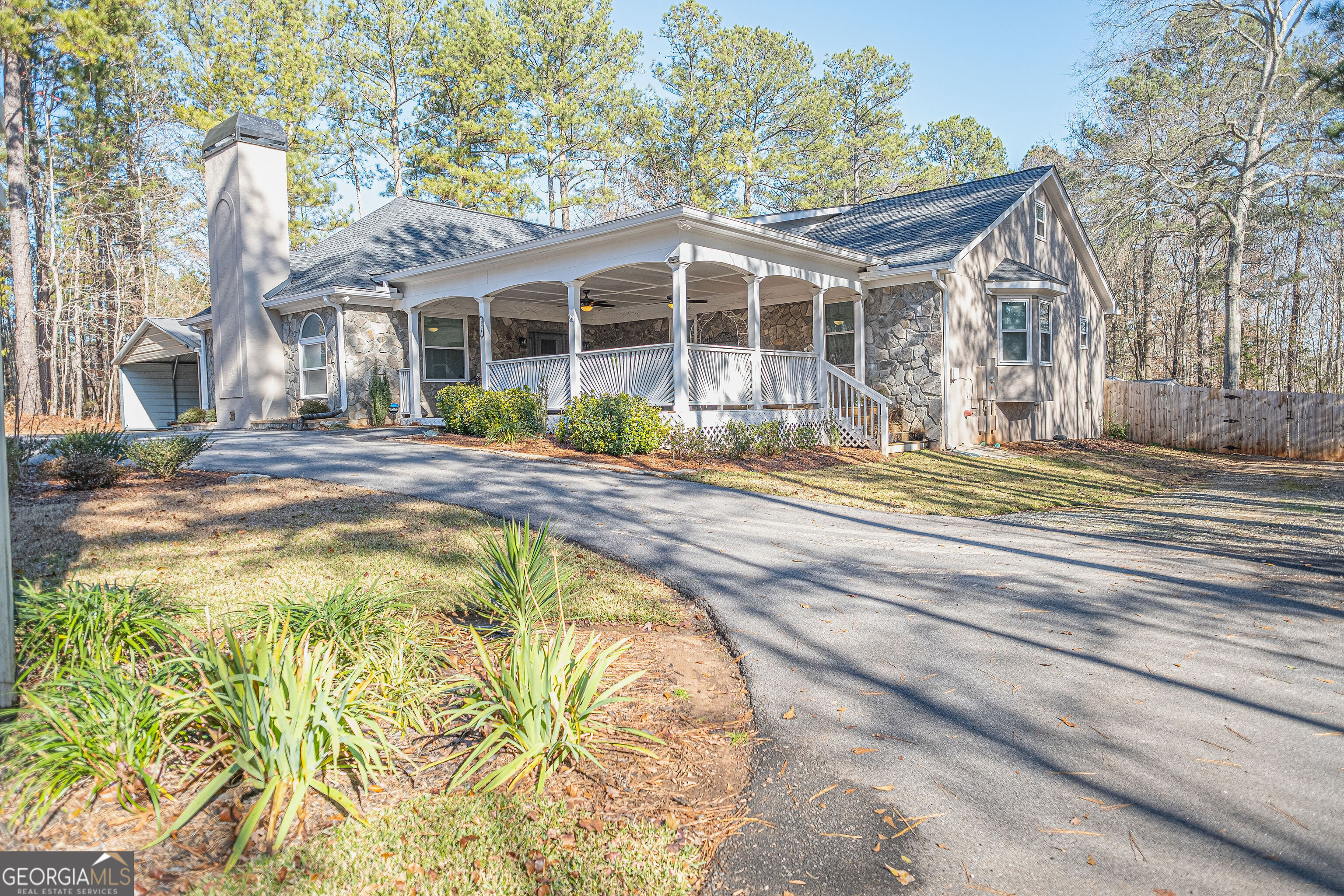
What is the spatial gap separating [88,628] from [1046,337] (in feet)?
57.8

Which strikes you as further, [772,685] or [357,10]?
[357,10]

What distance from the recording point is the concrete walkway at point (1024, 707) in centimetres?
227

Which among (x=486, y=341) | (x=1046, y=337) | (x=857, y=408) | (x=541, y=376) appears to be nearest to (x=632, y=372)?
(x=541, y=376)

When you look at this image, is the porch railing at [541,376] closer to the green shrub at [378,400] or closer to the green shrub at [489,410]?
the green shrub at [489,410]

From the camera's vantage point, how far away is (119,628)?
3.20m

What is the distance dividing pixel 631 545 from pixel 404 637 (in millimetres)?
2739

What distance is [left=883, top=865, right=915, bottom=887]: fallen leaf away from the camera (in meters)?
2.17

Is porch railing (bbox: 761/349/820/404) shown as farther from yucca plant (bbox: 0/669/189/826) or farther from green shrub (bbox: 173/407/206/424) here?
green shrub (bbox: 173/407/206/424)

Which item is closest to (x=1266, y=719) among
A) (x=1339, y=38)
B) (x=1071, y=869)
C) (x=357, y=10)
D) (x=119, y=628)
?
(x=1071, y=869)

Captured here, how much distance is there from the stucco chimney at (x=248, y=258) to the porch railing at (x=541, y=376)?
678 centimetres

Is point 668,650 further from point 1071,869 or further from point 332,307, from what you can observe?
point 332,307

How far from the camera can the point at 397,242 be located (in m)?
18.6

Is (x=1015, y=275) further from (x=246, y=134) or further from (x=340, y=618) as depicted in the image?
(x=246, y=134)

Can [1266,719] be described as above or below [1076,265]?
below
